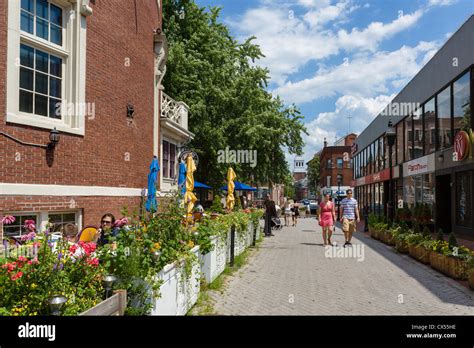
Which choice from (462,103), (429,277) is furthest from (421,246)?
(462,103)

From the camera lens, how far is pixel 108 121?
39.0 feet

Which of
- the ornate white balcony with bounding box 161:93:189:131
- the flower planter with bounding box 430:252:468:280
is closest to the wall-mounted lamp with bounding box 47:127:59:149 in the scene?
the flower planter with bounding box 430:252:468:280

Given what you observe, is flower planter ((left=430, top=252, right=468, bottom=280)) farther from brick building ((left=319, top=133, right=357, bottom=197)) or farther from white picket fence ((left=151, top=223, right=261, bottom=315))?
brick building ((left=319, top=133, right=357, bottom=197))

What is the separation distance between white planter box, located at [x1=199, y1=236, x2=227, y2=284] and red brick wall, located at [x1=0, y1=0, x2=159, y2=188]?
3.66 m

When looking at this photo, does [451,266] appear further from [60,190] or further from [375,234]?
[375,234]

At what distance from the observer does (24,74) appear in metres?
8.77

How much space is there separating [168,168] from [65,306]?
16542 mm

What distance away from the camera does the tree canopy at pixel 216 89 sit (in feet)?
77.7

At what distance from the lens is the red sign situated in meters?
16.1

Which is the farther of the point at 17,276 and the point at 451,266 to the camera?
the point at 451,266

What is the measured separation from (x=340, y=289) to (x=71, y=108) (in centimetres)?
702

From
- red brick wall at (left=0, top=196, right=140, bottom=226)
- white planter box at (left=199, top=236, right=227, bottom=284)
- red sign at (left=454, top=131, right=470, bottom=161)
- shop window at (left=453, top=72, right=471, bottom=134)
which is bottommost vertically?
white planter box at (left=199, top=236, right=227, bottom=284)
